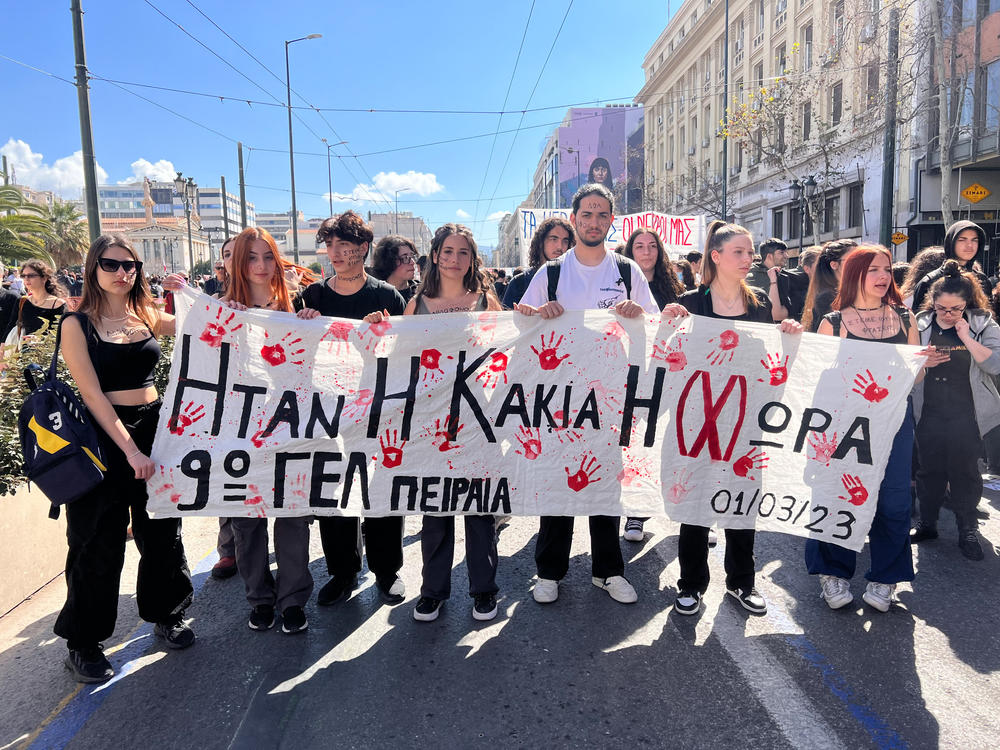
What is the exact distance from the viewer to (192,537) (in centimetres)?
478

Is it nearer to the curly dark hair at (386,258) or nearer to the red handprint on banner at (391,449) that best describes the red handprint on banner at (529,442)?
the red handprint on banner at (391,449)

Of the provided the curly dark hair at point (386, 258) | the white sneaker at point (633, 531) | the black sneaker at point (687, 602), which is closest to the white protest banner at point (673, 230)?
the curly dark hair at point (386, 258)

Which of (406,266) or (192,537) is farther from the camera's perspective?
(406,266)

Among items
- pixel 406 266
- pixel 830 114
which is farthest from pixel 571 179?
pixel 406 266

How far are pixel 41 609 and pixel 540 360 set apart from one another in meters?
2.88

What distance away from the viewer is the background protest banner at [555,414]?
Result: 3320mm

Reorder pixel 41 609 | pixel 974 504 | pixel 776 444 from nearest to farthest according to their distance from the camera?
pixel 776 444
pixel 41 609
pixel 974 504

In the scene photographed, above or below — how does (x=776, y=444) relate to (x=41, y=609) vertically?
above

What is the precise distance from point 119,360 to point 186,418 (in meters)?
0.38

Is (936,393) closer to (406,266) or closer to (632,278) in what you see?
(632,278)

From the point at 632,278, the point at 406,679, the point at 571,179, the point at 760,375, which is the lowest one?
the point at 406,679

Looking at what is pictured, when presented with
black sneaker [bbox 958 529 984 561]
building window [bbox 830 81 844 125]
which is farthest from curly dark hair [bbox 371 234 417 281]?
building window [bbox 830 81 844 125]

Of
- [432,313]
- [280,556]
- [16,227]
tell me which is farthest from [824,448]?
[16,227]

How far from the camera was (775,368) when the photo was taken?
3449 millimetres
